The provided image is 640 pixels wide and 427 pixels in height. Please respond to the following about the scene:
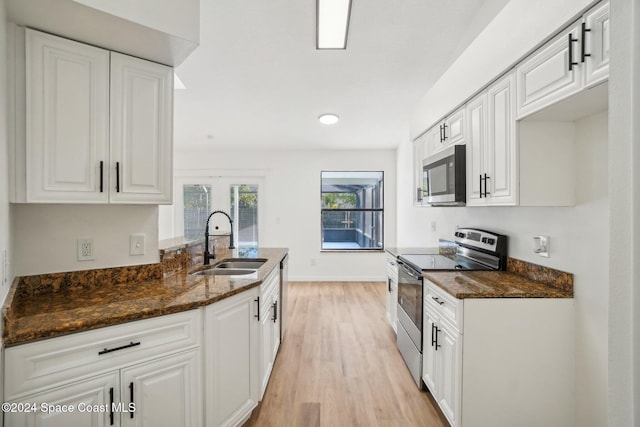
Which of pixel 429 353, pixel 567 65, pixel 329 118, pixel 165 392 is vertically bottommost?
pixel 429 353

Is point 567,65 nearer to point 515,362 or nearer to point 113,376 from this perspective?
point 515,362

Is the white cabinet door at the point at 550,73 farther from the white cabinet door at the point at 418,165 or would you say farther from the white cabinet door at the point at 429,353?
the white cabinet door at the point at 418,165

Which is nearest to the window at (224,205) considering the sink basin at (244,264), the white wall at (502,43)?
the sink basin at (244,264)

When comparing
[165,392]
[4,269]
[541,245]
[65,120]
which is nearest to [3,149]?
[65,120]

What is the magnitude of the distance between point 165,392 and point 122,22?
1669 millimetres

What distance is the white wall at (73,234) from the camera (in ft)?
5.33

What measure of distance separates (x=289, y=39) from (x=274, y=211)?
3308mm

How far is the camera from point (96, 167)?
1.58 m

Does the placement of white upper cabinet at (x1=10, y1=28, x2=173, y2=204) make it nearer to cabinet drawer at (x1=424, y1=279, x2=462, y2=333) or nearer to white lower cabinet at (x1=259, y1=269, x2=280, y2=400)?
white lower cabinet at (x1=259, y1=269, x2=280, y2=400)

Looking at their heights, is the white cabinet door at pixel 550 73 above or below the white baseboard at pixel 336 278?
above

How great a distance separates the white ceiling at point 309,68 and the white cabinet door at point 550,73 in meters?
0.97

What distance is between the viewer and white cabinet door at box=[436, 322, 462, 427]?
1679 mm

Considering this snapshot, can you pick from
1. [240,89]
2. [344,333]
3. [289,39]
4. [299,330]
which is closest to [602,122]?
[289,39]

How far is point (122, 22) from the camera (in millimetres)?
1395
